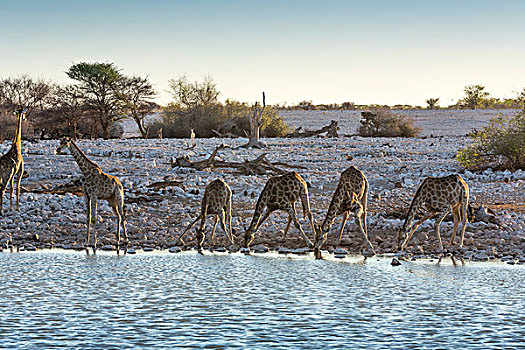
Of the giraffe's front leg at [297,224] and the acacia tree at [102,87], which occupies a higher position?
the acacia tree at [102,87]

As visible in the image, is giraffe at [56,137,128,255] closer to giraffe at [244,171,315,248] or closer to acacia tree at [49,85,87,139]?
giraffe at [244,171,315,248]

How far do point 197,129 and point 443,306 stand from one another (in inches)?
1576

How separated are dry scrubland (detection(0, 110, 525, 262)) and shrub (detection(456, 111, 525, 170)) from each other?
63cm

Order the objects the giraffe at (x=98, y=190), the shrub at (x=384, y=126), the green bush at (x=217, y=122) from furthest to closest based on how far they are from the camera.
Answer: the green bush at (x=217, y=122) < the shrub at (x=384, y=126) < the giraffe at (x=98, y=190)

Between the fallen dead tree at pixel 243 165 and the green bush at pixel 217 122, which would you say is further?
the green bush at pixel 217 122

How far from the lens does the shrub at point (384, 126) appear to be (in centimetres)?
4181

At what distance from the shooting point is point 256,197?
594 inches

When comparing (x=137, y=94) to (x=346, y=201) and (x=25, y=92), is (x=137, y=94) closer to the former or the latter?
(x=25, y=92)

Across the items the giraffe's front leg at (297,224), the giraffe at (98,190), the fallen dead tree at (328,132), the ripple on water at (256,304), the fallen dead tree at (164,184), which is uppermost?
the fallen dead tree at (328,132)

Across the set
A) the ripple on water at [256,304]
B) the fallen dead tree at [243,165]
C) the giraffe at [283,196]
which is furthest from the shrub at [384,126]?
the ripple on water at [256,304]

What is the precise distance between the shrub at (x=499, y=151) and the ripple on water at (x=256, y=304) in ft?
40.8

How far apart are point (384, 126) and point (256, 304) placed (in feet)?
121

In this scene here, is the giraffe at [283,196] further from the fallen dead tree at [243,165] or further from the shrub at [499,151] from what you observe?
the shrub at [499,151]

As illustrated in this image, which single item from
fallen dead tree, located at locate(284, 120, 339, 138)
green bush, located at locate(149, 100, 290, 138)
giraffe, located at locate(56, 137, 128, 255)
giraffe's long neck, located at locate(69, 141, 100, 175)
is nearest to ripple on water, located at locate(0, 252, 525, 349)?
giraffe, located at locate(56, 137, 128, 255)
